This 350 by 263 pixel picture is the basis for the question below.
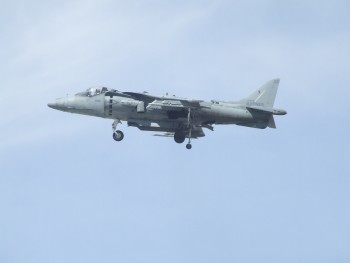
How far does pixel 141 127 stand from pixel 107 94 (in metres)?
3.74

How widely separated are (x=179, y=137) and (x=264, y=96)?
748 cm

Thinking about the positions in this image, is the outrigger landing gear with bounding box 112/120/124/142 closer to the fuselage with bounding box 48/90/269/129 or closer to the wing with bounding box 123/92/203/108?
the fuselage with bounding box 48/90/269/129

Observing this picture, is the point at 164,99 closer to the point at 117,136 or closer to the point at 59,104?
the point at 117,136

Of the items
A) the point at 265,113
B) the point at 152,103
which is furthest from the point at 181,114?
the point at 265,113

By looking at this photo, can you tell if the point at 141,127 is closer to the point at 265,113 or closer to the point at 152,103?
the point at 152,103

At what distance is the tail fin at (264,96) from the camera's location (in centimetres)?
6291

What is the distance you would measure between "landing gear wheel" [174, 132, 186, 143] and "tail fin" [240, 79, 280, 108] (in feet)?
17.9

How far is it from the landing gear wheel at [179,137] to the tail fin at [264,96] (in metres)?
5.45

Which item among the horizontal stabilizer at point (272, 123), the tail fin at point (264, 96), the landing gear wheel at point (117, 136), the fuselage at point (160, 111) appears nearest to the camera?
the fuselage at point (160, 111)

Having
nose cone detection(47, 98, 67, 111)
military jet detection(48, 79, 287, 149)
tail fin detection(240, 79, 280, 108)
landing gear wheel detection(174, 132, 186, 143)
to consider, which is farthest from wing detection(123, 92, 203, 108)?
nose cone detection(47, 98, 67, 111)

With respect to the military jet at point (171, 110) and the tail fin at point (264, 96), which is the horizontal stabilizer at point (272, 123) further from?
the tail fin at point (264, 96)

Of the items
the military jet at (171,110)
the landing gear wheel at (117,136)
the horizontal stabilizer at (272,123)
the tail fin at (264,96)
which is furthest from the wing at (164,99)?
the horizontal stabilizer at (272,123)

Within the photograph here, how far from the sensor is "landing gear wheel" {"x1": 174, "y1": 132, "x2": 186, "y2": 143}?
6328 cm

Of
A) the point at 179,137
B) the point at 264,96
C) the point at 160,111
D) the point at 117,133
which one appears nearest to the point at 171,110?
the point at 160,111
